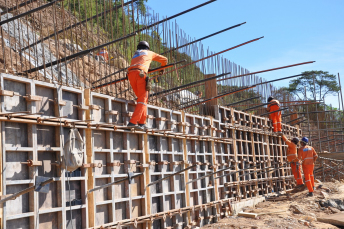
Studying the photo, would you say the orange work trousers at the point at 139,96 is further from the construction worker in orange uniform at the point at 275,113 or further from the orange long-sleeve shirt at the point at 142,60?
the construction worker in orange uniform at the point at 275,113

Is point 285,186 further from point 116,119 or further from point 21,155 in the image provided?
point 21,155

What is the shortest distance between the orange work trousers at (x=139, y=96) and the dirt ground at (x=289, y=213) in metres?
3.95

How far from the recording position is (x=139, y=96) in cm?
784

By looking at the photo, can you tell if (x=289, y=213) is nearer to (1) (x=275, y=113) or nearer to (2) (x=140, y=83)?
(1) (x=275, y=113)

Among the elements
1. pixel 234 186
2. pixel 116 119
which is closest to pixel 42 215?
pixel 116 119

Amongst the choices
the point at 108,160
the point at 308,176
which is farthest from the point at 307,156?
the point at 108,160

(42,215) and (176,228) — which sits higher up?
(42,215)

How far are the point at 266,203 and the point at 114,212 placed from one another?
7.91 m

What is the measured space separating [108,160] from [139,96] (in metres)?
1.45

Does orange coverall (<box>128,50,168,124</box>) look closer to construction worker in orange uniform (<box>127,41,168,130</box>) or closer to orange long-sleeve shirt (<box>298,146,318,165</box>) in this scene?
construction worker in orange uniform (<box>127,41,168,130</box>)

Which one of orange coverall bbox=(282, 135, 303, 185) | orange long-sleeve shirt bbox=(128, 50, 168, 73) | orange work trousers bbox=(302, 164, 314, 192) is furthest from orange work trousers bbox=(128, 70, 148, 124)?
orange coverall bbox=(282, 135, 303, 185)

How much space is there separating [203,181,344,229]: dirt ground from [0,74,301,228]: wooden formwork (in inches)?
31.5

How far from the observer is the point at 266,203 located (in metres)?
13.6

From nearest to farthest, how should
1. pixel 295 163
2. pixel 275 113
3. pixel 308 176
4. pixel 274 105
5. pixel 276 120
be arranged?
pixel 308 176 → pixel 295 163 → pixel 274 105 → pixel 275 113 → pixel 276 120
